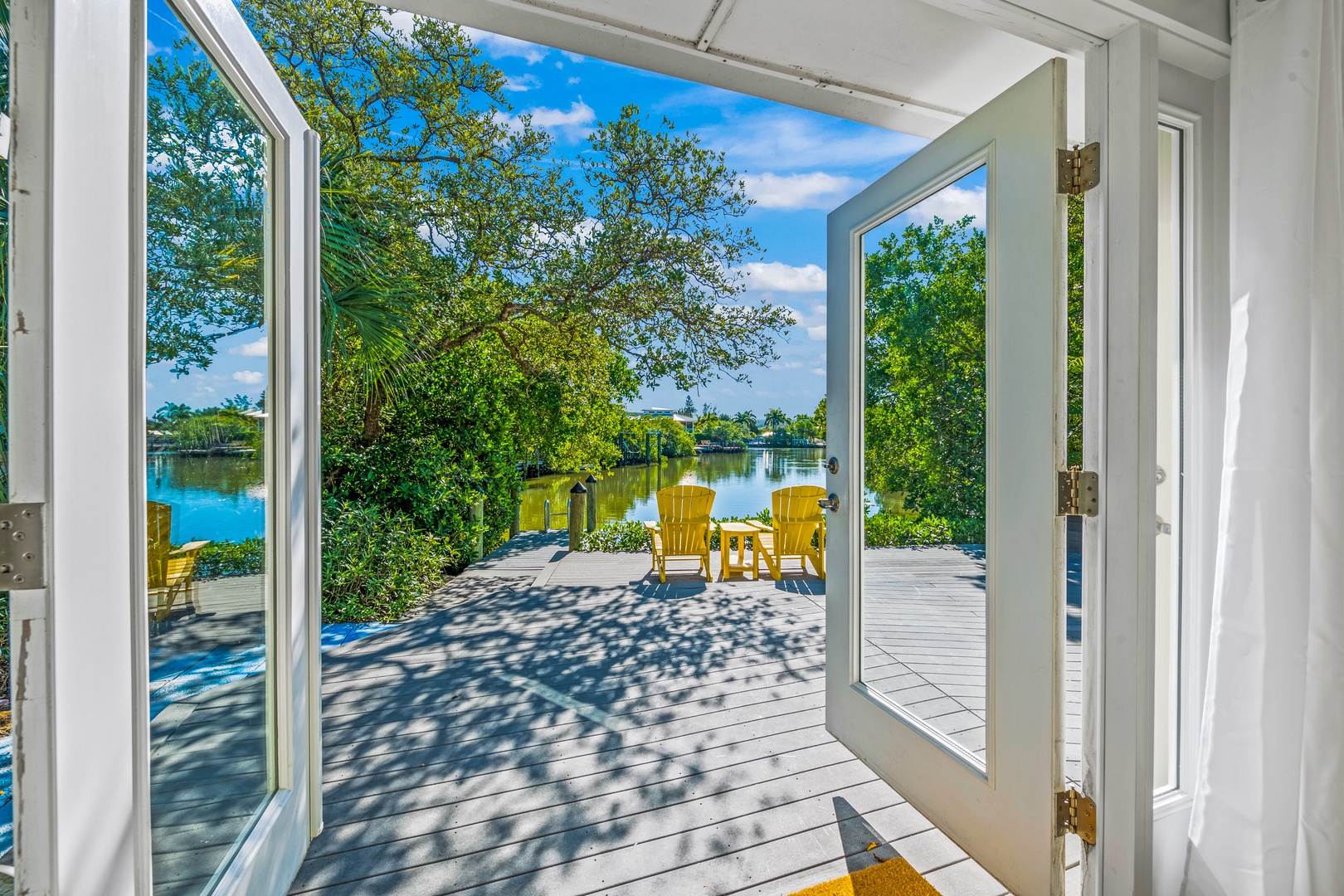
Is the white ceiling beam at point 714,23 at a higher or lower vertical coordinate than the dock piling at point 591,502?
higher

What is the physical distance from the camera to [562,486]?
9109mm

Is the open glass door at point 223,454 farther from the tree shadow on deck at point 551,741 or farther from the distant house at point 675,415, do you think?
the distant house at point 675,415

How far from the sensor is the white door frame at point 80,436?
0.66 meters

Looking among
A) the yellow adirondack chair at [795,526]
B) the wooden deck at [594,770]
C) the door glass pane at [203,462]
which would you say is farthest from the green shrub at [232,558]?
the yellow adirondack chair at [795,526]

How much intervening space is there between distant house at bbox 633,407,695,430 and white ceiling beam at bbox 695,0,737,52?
682 centimetres

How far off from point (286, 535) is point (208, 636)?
33cm

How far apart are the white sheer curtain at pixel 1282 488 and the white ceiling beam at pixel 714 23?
1155 mm

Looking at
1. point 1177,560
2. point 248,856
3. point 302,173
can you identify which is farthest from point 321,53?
point 1177,560

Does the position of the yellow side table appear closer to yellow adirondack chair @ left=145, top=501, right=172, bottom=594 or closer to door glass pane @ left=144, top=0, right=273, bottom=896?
door glass pane @ left=144, top=0, right=273, bottom=896

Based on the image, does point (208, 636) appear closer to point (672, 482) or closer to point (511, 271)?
point (511, 271)

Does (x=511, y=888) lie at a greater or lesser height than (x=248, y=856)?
lesser

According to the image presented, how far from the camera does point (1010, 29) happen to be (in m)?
1.32

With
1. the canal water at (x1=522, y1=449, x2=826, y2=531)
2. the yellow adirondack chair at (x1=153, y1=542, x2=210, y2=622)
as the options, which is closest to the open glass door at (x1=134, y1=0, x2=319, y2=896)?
→ the yellow adirondack chair at (x1=153, y1=542, x2=210, y2=622)

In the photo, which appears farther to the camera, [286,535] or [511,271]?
[511,271]
